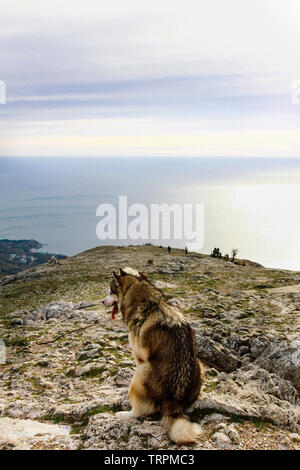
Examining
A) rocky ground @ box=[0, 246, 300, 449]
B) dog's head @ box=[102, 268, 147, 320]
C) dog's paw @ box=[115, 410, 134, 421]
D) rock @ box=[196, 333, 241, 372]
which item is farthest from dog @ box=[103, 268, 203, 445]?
rock @ box=[196, 333, 241, 372]

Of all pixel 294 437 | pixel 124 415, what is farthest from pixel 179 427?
pixel 294 437

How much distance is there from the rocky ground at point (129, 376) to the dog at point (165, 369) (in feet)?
0.96

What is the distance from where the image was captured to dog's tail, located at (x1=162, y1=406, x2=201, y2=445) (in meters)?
5.48

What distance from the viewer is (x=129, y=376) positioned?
29.9 feet

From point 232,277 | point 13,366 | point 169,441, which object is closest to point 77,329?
point 13,366

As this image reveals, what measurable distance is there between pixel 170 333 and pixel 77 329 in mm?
8403

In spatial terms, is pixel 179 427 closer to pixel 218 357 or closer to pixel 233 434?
pixel 233 434

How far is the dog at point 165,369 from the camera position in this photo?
19.1 feet

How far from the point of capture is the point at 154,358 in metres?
6.11

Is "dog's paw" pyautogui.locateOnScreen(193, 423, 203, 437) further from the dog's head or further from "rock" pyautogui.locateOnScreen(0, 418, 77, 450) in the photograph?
the dog's head
